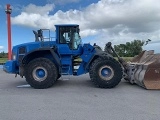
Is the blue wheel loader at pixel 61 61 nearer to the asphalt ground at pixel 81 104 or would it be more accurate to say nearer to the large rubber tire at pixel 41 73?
the large rubber tire at pixel 41 73

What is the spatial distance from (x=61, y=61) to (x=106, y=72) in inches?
75.8

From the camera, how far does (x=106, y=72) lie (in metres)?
9.17

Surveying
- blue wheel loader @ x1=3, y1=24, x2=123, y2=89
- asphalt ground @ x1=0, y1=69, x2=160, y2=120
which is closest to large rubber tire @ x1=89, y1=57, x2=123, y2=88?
blue wheel loader @ x1=3, y1=24, x2=123, y2=89

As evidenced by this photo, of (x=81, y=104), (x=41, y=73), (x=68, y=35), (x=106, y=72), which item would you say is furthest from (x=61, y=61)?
(x=81, y=104)

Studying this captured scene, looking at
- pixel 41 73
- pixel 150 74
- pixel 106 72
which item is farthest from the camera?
pixel 41 73

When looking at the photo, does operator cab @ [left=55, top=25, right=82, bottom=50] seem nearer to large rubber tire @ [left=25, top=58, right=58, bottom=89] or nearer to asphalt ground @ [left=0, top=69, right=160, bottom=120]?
large rubber tire @ [left=25, top=58, right=58, bottom=89]

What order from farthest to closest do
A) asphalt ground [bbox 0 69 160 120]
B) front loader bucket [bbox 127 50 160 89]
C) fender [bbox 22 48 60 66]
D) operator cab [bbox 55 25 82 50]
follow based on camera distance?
operator cab [bbox 55 25 82 50] < fender [bbox 22 48 60 66] < front loader bucket [bbox 127 50 160 89] < asphalt ground [bbox 0 69 160 120]

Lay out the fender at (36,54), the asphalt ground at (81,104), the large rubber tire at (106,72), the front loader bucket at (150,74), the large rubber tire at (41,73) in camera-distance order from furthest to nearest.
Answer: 1. the fender at (36,54)
2. the large rubber tire at (41,73)
3. the large rubber tire at (106,72)
4. the front loader bucket at (150,74)
5. the asphalt ground at (81,104)

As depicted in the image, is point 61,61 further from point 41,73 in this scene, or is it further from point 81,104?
point 81,104

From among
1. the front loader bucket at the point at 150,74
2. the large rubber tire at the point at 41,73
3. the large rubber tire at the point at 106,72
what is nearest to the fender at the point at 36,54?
the large rubber tire at the point at 41,73

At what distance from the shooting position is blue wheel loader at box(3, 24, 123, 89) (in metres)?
9.14

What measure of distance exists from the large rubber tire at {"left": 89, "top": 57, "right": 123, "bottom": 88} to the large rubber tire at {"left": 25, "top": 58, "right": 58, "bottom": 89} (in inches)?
60.5

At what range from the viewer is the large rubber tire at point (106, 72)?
908 centimetres

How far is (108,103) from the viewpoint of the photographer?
659 centimetres
